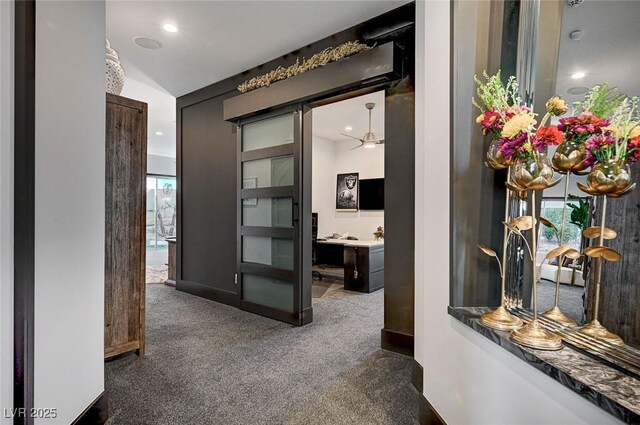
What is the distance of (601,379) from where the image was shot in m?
0.92

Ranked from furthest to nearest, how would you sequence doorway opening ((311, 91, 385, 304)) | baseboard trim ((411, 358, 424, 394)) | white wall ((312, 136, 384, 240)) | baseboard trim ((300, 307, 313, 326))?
white wall ((312, 136, 384, 240)) → doorway opening ((311, 91, 385, 304)) → baseboard trim ((300, 307, 313, 326)) → baseboard trim ((411, 358, 424, 394))

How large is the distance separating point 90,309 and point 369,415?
1651 mm

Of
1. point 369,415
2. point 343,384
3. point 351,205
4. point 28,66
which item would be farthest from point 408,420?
point 351,205

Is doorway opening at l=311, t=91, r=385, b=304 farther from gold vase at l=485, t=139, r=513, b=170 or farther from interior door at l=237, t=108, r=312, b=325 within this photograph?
gold vase at l=485, t=139, r=513, b=170

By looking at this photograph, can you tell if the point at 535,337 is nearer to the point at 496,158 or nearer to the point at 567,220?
the point at 567,220

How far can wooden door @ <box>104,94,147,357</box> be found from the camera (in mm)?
2314

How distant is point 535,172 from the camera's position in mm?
1253

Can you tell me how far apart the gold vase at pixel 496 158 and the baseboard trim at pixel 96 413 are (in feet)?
7.74

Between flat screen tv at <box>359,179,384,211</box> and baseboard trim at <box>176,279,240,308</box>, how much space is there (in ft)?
12.1

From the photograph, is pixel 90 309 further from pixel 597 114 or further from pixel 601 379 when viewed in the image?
pixel 597 114

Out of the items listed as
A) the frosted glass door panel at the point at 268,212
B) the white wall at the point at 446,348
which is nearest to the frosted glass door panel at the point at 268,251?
the frosted glass door panel at the point at 268,212

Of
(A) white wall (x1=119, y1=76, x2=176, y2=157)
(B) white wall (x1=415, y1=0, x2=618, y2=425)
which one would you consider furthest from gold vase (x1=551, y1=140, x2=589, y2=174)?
(A) white wall (x1=119, y1=76, x2=176, y2=157)

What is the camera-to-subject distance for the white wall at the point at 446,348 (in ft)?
3.51

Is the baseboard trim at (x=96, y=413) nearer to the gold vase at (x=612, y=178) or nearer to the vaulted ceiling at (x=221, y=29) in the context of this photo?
the gold vase at (x=612, y=178)
